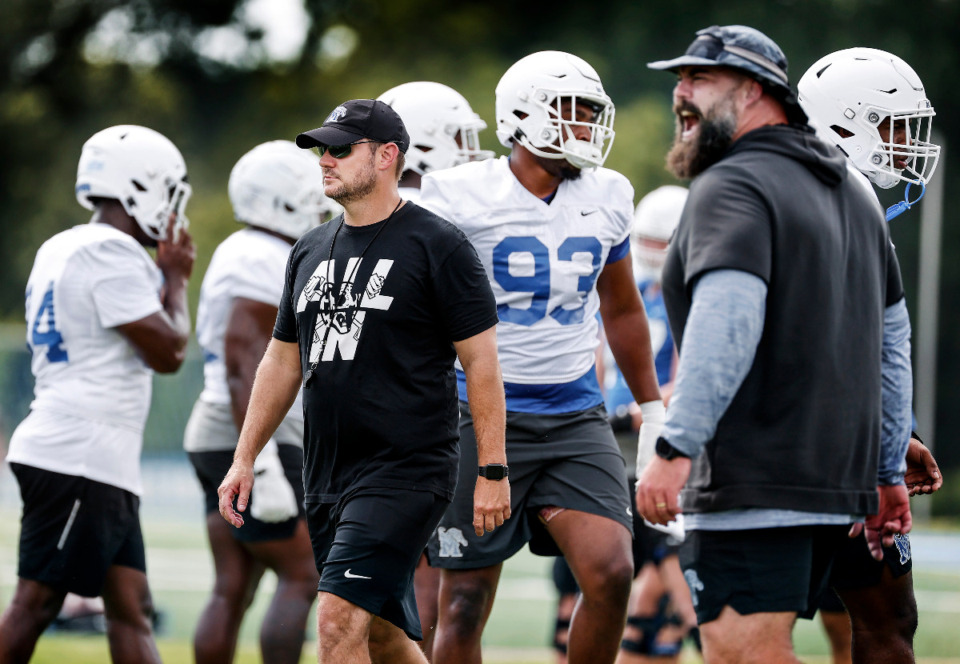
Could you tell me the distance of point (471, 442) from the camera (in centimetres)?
509

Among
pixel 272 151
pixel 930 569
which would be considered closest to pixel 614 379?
pixel 272 151

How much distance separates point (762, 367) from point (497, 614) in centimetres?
722

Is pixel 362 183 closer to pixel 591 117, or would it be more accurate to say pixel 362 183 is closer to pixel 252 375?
pixel 591 117

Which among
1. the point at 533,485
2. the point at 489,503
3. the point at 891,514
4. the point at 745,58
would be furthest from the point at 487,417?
the point at 745,58

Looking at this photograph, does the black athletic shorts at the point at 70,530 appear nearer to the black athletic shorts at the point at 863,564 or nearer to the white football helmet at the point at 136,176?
the white football helmet at the point at 136,176

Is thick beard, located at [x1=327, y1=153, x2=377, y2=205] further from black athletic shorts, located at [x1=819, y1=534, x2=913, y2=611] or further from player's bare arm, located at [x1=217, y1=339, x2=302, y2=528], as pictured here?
black athletic shorts, located at [x1=819, y1=534, x2=913, y2=611]

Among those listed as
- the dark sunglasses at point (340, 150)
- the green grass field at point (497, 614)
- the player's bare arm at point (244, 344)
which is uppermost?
the dark sunglasses at point (340, 150)

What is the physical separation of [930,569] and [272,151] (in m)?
9.85

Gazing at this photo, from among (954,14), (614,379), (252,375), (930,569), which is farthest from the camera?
(954,14)

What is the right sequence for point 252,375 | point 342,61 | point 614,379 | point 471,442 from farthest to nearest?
point 342,61
point 614,379
point 252,375
point 471,442

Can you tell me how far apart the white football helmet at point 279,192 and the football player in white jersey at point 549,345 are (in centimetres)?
135

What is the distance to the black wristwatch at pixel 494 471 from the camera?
4.40 metres

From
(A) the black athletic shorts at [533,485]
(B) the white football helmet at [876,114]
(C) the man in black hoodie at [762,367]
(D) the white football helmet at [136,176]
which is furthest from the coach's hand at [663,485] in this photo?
(D) the white football helmet at [136,176]

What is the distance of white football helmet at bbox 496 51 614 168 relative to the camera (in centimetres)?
516
